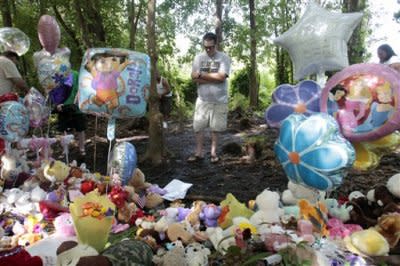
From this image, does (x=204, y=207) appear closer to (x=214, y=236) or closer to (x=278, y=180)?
(x=214, y=236)

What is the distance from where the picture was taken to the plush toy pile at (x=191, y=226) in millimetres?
1896

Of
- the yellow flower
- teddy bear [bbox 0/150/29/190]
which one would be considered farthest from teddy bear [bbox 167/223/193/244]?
teddy bear [bbox 0/150/29/190]

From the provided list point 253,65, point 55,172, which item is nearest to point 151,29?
point 55,172

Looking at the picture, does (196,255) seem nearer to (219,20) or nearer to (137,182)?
(137,182)

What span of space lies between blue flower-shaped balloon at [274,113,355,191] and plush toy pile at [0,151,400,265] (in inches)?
8.0

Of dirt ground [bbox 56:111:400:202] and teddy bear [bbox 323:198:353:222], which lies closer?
teddy bear [bbox 323:198:353:222]

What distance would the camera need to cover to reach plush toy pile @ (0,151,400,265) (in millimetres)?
1896

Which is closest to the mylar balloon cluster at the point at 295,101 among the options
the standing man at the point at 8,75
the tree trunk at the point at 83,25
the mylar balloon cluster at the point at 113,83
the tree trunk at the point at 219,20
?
the mylar balloon cluster at the point at 113,83

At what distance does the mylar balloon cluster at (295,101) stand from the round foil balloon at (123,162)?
1.11 m

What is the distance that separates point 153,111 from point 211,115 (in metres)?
0.66

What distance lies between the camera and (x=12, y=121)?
3330 mm

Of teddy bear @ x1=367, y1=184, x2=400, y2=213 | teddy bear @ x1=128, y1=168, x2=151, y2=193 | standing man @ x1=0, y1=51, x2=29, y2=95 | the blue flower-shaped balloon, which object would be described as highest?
standing man @ x1=0, y1=51, x2=29, y2=95

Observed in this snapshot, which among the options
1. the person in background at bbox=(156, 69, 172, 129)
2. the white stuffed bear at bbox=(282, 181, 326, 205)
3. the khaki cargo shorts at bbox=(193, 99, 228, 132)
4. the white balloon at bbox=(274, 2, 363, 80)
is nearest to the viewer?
the white stuffed bear at bbox=(282, 181, 326, 205)

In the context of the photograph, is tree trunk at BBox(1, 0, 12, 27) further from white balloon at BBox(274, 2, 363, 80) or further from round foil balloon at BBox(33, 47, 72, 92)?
white balloon at BBox(274, 2, 363, 80)
